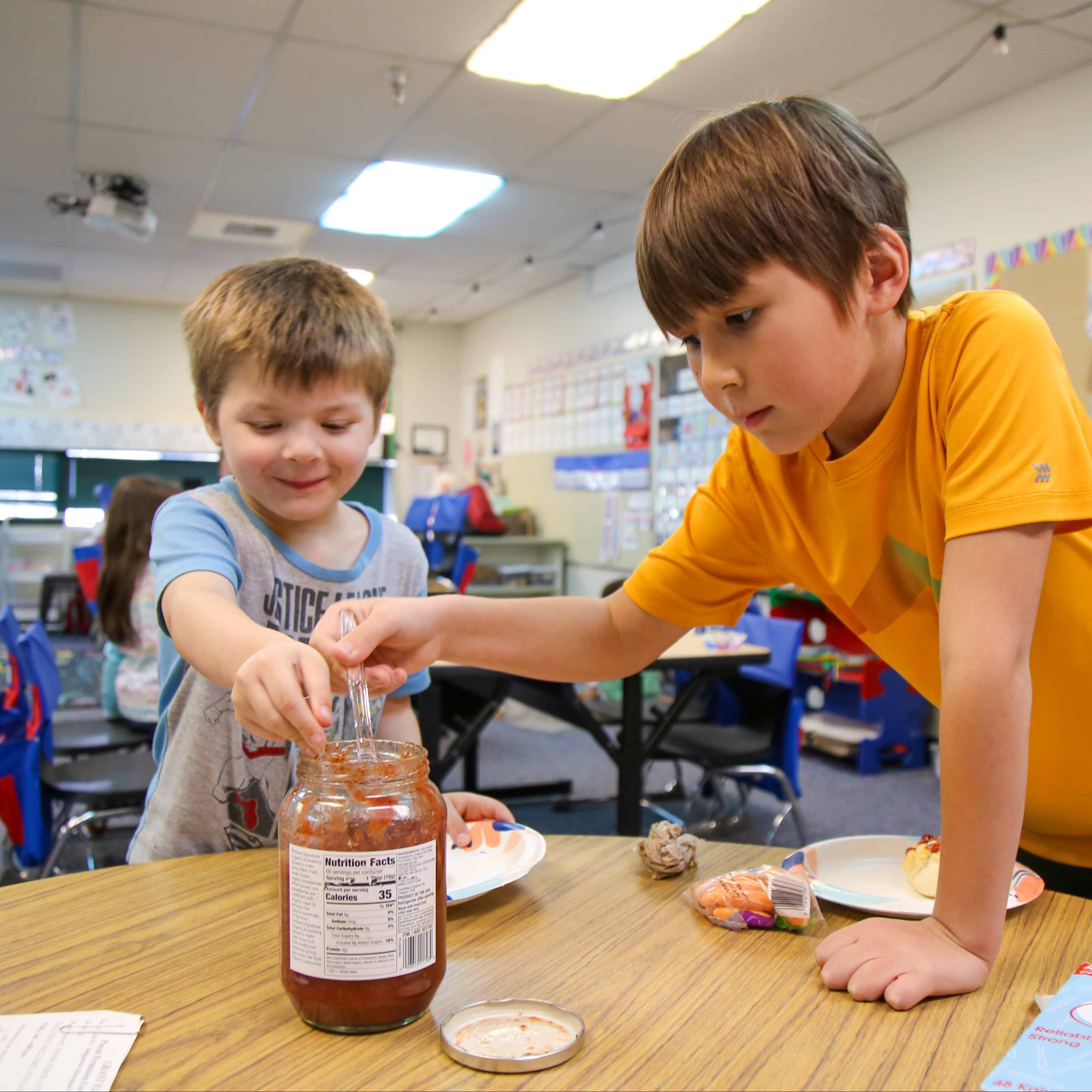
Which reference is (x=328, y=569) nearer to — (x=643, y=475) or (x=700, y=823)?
(x=700, y=823)

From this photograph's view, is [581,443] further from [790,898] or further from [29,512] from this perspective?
[790,898]

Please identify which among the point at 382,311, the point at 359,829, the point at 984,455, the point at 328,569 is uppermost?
the point at 382,311

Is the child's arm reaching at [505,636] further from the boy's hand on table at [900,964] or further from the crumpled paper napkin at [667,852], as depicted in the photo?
the boy's hand on table at [900,964]

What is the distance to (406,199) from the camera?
5039 mm

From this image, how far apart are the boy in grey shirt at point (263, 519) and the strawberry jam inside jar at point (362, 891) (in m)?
0.36

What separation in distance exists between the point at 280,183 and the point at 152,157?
0.62 m

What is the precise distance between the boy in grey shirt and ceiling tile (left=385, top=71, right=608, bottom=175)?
2825 millimetres

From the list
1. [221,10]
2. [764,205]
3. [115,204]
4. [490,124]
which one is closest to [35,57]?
[221,10]

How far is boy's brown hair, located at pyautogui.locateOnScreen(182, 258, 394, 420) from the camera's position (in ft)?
3.50

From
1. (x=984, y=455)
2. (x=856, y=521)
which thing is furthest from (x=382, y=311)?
(x=984, y=455)

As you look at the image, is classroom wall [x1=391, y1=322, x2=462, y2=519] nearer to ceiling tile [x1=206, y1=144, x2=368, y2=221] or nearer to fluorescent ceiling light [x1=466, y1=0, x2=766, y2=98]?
ceiling tile [x1=206, y1=144, x2=368, y2=221]

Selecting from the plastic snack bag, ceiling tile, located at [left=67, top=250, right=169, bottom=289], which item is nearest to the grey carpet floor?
the plastic snack bag

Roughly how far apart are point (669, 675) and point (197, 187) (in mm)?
3455

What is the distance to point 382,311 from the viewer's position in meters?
1.23
